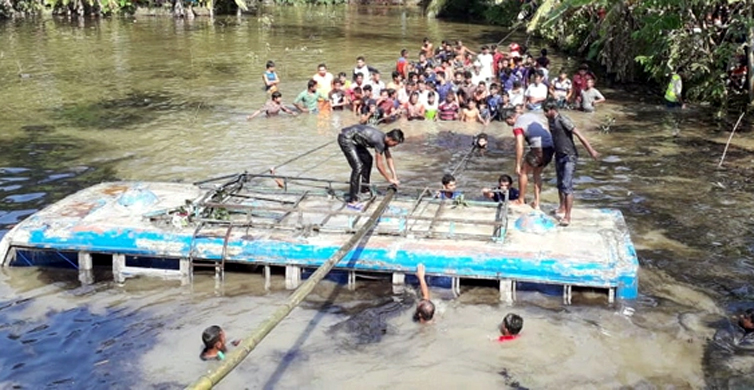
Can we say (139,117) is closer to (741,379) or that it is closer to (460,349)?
(460,349)

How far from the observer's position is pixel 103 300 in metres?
10.1

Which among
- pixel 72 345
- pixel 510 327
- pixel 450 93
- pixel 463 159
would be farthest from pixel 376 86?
pixel 72 345

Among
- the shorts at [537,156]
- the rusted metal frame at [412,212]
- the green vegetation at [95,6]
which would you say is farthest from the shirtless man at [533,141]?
the green vegetation at [95,6]

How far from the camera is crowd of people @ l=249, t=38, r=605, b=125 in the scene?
62.7 ft

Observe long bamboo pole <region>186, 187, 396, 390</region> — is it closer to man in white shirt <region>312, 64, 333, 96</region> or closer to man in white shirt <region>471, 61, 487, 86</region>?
man in white shirt <region>312, 64, 333, 96</region>

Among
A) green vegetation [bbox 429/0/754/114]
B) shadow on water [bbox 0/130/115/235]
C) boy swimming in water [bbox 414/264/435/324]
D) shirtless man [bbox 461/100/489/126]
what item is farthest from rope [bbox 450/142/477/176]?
shadow on water [bbox 0/130/115/235]

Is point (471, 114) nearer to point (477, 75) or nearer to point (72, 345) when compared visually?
point (477, 75)

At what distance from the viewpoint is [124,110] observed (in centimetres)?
2130

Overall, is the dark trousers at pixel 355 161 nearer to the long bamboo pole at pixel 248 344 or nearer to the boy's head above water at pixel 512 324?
the long bamboo pole at pixel 248 344

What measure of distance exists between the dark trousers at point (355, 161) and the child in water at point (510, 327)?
3.41m

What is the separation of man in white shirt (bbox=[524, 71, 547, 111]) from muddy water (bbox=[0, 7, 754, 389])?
1.13m

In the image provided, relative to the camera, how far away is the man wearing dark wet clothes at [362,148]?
10984 mm

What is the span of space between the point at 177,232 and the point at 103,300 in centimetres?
130

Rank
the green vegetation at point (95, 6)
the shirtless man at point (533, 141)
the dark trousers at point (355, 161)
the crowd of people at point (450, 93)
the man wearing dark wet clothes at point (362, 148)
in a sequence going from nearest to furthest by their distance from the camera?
the shirtless man at point (533, 141) → the man wearing dark wet clothes at point (362, 148) → the dark trousers at point (355, 161) → the crowd of people at point (450, 93) → the green vegetation at point (95, 6)
